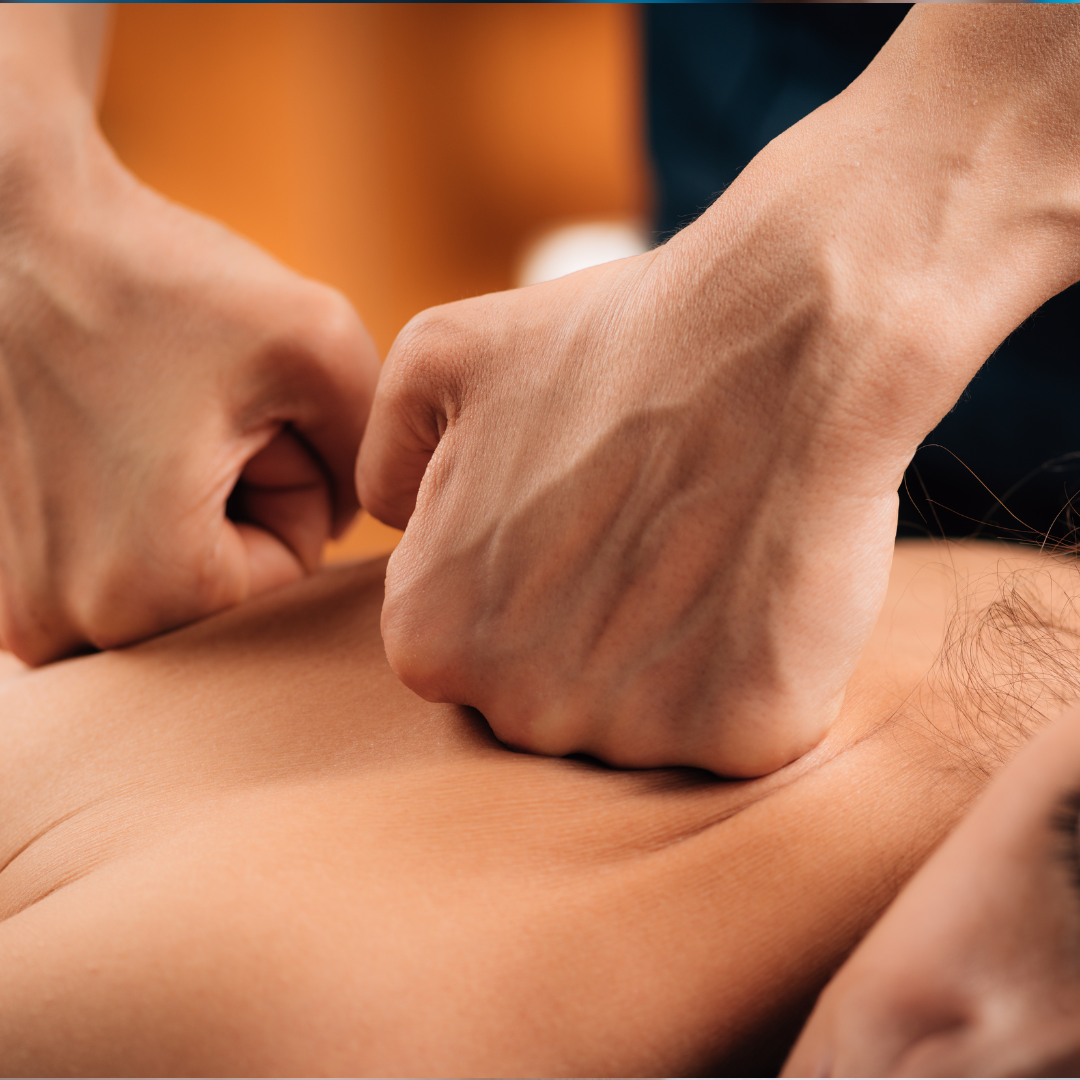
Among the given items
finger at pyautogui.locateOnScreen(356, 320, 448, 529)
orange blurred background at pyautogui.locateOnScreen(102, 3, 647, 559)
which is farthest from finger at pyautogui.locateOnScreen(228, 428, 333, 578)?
orange blurred background at pyautogui.locateOnScreen(102, 3, 647, 559)

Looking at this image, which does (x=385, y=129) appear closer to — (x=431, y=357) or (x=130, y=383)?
(x=130, y=383)

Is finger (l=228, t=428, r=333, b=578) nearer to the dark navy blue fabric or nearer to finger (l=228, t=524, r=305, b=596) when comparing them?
finger (l=228, t=524, r=305, b=596)

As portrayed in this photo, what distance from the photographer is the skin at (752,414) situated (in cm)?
36

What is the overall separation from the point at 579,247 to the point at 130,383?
2.79 metres

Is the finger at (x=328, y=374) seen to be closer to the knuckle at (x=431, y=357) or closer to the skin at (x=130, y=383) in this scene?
the skin at (x=130, y=383)

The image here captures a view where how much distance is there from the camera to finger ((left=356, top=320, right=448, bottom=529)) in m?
0.45

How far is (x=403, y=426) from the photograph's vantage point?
0.47 m

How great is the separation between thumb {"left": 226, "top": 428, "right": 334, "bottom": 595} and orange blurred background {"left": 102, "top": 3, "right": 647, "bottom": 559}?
1.85 m

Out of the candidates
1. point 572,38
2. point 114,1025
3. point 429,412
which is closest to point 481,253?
point 572,38

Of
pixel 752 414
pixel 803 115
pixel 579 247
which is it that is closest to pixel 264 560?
pixel 752 414

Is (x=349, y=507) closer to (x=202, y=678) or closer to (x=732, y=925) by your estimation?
(x=202, y=678)

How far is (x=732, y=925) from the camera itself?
37 centimetres

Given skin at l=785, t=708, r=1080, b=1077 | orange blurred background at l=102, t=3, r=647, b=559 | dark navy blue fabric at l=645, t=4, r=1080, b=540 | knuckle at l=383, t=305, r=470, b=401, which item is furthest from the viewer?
orange blurred background at l=102, t=3, r=647, b=559

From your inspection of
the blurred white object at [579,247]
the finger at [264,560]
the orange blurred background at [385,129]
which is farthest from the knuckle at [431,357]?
the blurred white object at [579,247]
